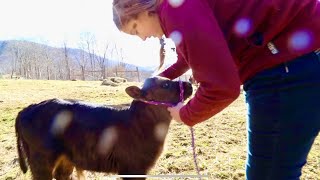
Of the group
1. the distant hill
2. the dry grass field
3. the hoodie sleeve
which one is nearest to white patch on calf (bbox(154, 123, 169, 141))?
the dry grass field

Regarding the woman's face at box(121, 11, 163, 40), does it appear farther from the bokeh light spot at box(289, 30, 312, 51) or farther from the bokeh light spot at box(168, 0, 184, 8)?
the bokeh light spot at box(289, 30, 312, 51)

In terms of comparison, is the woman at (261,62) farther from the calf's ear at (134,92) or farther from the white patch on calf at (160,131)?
the white patch on calf at (160,131)

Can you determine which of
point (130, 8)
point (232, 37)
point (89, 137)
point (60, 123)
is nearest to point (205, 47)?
point (232, 37)

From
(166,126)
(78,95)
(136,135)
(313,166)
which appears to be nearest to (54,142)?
(136,135)

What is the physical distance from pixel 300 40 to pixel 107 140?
Result: 12.4ft

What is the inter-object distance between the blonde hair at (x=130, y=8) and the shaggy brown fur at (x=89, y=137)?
2972mm

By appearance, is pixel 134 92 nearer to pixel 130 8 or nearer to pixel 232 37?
pixel 130 8

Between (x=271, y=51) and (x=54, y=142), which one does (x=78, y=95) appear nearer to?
(x=54, y=142)

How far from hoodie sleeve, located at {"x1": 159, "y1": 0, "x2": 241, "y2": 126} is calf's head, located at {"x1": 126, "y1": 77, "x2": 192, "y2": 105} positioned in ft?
8.34

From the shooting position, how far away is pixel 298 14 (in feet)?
7.45

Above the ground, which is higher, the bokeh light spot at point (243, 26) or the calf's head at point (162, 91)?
the bokeh light spot at point (243, 26)

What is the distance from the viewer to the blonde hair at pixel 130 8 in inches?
91.0

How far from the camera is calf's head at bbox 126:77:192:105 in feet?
15.6

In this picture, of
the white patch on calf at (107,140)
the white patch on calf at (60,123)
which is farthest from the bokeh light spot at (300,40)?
the white patch on calf at (60,123)
